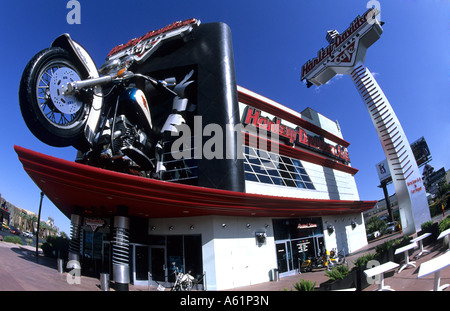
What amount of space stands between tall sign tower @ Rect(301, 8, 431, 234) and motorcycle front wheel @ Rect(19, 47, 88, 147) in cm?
2156

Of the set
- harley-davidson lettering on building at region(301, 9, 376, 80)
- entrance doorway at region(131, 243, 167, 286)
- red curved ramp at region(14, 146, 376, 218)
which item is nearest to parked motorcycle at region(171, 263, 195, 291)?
entrance doorway at region(131, 243, 167, 286)

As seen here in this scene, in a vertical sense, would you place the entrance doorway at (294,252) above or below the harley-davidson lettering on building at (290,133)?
below

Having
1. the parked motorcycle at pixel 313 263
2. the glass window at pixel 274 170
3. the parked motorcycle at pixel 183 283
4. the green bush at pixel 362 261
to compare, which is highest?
the glass window at pixel 274 170

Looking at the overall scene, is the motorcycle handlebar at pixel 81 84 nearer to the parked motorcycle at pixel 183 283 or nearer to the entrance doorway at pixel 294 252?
the parked motorcycle at pixel 183 283

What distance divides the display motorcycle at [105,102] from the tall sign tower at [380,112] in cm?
1499

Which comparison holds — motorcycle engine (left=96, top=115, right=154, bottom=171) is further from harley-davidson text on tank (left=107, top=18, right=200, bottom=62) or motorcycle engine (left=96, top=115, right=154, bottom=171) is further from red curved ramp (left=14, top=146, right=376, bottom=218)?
harley-davidson text on tank (left=107, top=18, right=200, bottom=62)

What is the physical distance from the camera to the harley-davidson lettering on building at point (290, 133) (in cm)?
1648

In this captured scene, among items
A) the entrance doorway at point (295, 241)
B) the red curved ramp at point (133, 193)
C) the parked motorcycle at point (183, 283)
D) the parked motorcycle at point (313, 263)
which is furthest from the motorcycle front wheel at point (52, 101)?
the parked motorcycle at point (313, 263)

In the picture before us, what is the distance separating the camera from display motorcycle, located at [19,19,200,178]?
8797 millimetres
